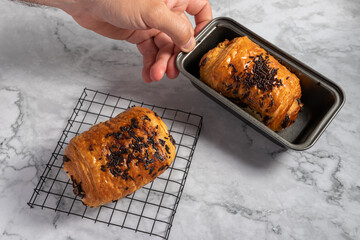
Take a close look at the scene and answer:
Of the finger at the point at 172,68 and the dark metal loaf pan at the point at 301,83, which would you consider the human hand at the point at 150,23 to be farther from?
the dark metal loaf pan at the point at 301,83

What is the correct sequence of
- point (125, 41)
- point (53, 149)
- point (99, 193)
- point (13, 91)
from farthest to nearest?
point (125, 41) < point (13, 91) < point (53, 149) < point (99, 193)

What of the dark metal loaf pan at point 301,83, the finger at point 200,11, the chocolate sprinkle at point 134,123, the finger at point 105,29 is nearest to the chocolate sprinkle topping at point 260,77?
the dark metal loaf pan at point 301,83

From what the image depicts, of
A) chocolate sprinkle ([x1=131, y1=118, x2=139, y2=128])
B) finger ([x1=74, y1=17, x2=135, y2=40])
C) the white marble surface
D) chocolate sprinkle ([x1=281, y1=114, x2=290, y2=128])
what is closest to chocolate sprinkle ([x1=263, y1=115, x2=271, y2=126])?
chocolate sprinkle ([x1=281, y1=114, x2=290, y2=128])

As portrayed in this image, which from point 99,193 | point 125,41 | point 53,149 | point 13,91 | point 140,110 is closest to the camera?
point 99,193

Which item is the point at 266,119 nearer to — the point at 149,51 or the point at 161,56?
the point at 161,56

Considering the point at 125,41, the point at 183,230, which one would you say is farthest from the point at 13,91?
the point at 183,230

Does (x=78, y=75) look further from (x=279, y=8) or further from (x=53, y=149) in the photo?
(x=279, y=8)

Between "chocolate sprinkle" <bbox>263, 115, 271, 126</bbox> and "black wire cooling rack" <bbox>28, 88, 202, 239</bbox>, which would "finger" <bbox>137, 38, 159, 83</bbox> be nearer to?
"black wire cooling rack" <bbox>28, 88, 202, 239</bbox>

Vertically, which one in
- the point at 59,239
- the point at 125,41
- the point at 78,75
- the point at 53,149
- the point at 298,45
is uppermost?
the point at 298,45
